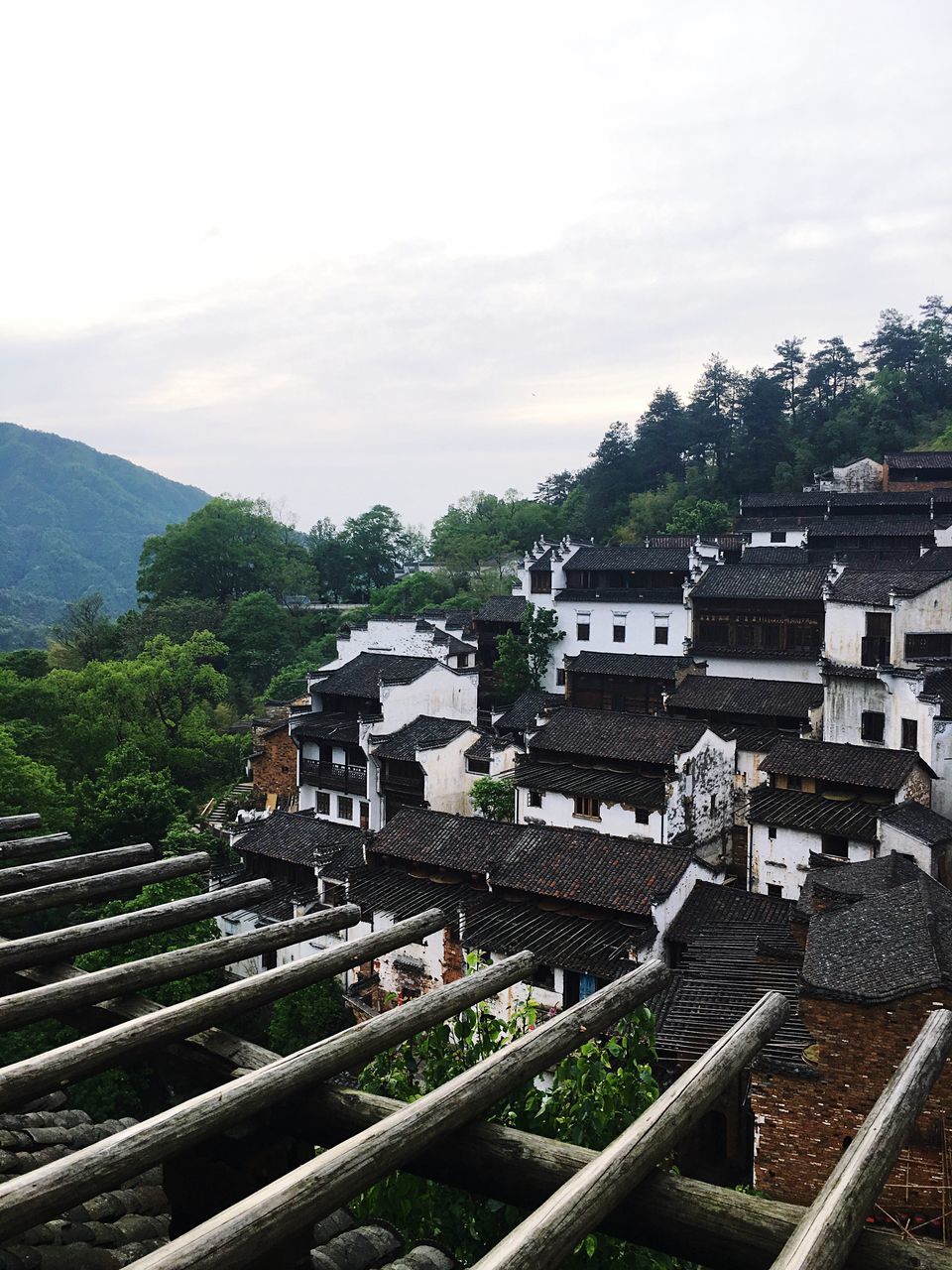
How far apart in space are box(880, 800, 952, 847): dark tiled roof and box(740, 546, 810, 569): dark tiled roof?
2127 centimetres

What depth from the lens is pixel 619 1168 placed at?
99.7 inches

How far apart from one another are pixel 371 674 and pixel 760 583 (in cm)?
1720

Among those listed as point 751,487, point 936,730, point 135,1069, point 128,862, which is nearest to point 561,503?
point 751,487

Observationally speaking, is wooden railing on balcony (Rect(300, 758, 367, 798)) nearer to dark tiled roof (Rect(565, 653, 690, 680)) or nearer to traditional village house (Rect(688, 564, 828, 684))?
dark tiled roof (Rect(565, 653, 690, 680))

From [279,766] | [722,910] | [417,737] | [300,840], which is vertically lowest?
[300,840]

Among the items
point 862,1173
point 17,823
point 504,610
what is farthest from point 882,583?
point 862,1173

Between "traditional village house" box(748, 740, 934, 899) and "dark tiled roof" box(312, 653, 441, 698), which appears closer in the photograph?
"traditional village house" box(748, 740, 934, 899)

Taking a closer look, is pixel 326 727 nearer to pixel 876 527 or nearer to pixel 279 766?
pixel 279 766

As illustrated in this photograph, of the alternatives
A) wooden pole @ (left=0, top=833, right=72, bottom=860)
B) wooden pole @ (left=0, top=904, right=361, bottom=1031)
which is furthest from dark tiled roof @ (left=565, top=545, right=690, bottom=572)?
wooden pole @ (left=0, top=904, right=361, bottom=1031)

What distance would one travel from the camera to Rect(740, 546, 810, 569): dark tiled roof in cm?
4562

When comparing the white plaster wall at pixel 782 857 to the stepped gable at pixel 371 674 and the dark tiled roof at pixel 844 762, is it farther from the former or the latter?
the stepped gable at pixel 371 674

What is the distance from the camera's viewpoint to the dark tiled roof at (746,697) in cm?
3341

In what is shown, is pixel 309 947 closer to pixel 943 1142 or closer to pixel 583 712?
pixel 583 712

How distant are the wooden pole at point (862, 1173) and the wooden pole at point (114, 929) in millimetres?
2742
